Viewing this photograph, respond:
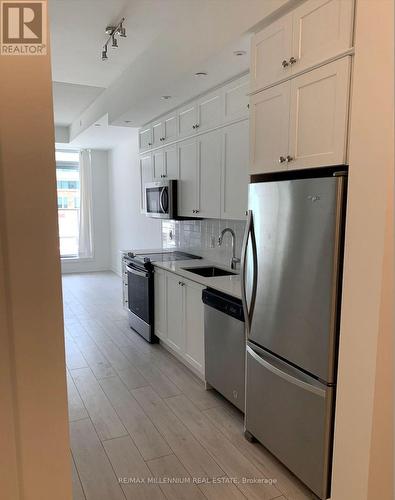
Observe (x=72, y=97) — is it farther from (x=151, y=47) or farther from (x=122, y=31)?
(x=122, y=31)

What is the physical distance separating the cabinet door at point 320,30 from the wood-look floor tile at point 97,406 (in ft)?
8.25

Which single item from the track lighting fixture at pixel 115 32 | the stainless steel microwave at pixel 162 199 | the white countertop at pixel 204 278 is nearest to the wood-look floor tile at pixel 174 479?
the white countertop at pixel 204 278

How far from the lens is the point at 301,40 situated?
192cm

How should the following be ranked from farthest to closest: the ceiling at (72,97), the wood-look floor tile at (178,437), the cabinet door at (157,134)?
the ceiling at (72,97) < the cabinet door at (157,134) < the wood-look floor tile at (178,437)

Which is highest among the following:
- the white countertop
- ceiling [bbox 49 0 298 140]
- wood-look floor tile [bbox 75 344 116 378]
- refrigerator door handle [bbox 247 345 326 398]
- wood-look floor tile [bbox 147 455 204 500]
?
ceiling [bbox 49 0 298 140]

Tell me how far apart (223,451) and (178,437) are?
33 centimetres

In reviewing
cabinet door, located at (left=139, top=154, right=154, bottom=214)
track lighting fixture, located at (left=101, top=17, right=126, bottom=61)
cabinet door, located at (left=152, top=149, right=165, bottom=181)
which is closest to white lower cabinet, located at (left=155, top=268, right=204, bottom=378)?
cabinet door, located at (left=152, top=149, right=165, bottom=181)

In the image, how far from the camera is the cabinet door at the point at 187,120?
3.62 meters

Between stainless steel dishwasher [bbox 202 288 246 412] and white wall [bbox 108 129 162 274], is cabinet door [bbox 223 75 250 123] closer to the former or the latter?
stainless steel dishwasher [bbox 202 288 246 412]

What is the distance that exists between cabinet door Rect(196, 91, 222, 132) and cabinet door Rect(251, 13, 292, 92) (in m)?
0.89

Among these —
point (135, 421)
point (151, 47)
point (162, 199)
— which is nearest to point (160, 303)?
point (162, 199)

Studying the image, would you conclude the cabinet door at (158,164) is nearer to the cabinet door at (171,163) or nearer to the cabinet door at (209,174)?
the cabinet door at (171,163)

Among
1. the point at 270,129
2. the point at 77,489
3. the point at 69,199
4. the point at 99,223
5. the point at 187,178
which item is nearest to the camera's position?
the point at 77,489

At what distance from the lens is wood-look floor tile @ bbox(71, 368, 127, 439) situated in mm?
2615
